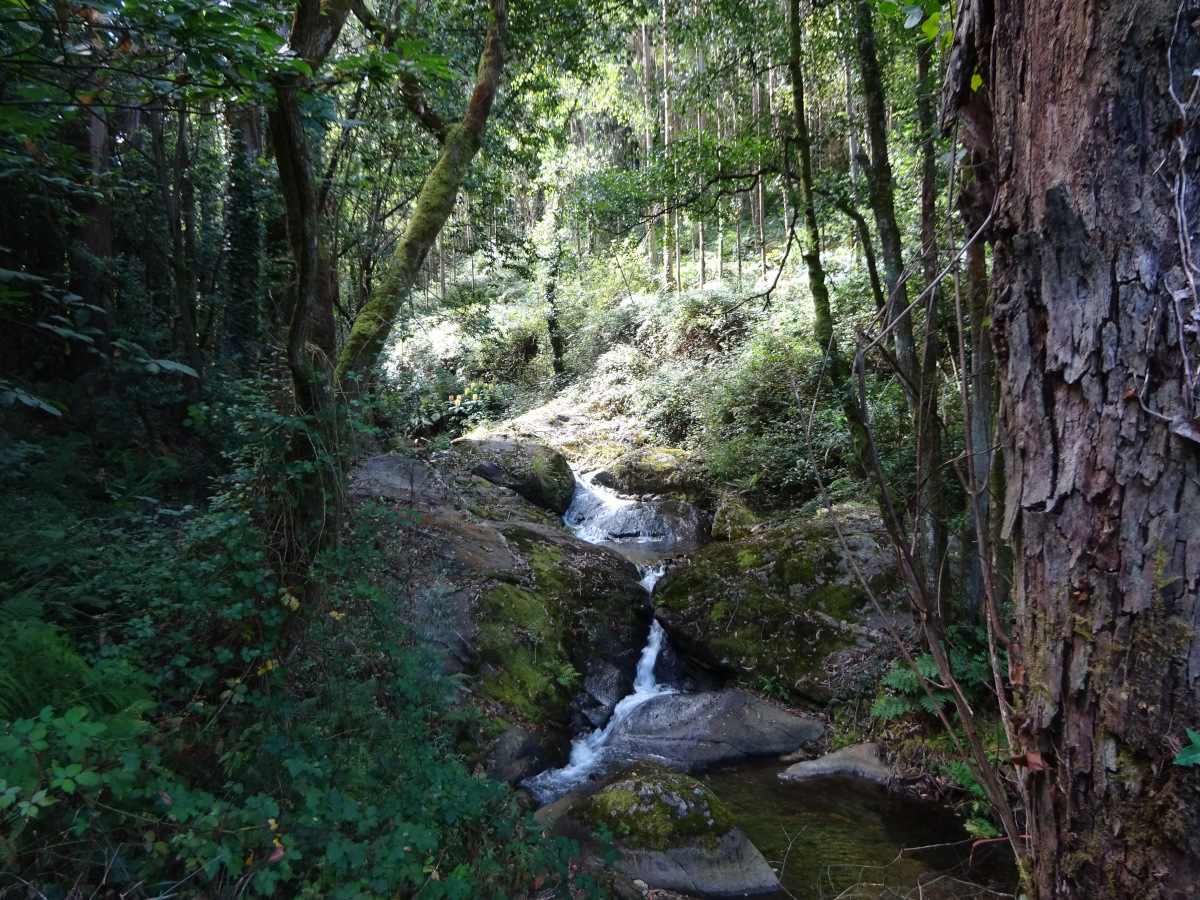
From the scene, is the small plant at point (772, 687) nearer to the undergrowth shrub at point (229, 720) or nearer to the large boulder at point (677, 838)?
the large boulder at point (677, 838)

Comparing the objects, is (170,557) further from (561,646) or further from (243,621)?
(561,646)

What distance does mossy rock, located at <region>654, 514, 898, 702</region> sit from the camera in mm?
7113

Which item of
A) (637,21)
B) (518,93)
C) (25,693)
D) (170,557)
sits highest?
(637,21)

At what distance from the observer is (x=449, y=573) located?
688cm

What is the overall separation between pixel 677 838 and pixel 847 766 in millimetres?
2148

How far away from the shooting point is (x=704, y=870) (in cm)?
448

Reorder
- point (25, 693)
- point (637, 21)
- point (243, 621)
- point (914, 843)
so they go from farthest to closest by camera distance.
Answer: point (637, 21), point (914, 843), point (243, 621), point (25, 693)

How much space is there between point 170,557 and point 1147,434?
4.42 meters

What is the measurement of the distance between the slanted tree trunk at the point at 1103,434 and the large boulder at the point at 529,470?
10842mm

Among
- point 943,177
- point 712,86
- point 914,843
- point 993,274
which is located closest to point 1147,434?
point 993,274

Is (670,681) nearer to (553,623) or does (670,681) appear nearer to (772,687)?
(772,687)

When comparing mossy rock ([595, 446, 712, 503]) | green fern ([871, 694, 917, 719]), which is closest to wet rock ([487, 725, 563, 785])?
green fern ([871, 694, 917, 719])

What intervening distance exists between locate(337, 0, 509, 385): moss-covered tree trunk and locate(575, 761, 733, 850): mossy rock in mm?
3634

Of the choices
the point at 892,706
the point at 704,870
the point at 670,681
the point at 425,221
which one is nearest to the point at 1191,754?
the point at 704,870
